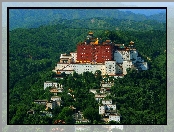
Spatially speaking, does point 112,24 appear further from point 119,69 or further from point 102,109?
point 102,109

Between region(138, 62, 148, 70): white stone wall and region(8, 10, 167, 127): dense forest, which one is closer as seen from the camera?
region(8, 10, 167, 127): dense forest

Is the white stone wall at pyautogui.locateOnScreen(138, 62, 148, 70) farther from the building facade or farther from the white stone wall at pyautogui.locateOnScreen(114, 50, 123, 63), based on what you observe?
the white stone wall at pyautogui.locateOnScreen(114, 50, 123, 63)

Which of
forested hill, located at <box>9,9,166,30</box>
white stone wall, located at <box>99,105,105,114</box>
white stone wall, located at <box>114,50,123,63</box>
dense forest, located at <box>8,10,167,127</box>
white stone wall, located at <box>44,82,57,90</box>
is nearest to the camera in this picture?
white stone wall, located at <box>99,105,105,114</box>

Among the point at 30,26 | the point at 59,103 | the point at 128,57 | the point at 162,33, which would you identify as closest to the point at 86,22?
the point at 30,26

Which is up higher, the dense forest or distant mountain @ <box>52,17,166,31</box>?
distant mountain @ <box>52,17,166,31</box>

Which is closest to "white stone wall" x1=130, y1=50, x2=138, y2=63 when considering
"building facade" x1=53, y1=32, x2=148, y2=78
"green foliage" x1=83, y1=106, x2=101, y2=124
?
"building facade" x1=53, y1=32, x2=148, y2=78

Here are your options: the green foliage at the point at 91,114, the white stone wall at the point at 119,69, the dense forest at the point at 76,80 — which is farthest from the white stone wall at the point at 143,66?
the green foliage at the point at 91,114

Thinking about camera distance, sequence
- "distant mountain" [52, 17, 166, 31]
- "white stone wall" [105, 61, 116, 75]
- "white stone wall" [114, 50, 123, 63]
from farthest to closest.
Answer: "distant mountain" [52, 17, 166, 31] < "white stone wall" [114, 50, 123, 63] < "white stone wall" [105, 61, 116, 75]
